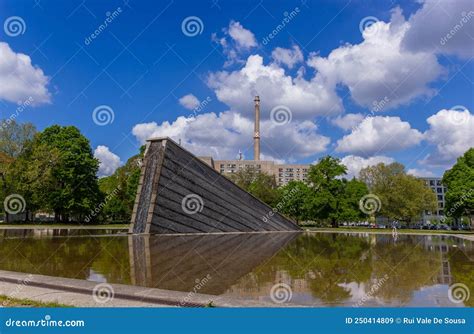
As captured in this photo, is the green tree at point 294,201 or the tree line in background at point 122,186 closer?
the tree line in background at point 122,186


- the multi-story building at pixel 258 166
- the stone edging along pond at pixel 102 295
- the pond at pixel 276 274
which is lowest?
the stone edging along pond at pixel 102 295

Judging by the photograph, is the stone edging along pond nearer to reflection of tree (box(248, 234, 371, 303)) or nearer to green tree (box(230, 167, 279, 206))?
reflection of tree (box(248, 234, 371, 303))

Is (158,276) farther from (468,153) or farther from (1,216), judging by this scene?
(1,216)

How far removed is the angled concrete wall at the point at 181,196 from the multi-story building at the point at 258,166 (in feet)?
162

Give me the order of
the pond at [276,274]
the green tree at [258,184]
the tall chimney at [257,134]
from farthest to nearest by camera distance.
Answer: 1. the tall chimney at [257,134]
2. the green tree at [258,184]
3. the pond at [276,274]

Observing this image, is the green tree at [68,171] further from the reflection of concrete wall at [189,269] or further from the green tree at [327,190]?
the reflection of concrete wall at [189,269]

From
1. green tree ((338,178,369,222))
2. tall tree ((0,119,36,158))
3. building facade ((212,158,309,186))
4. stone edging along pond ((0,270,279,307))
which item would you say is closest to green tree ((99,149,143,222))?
tall tree ((0,119,36,158))

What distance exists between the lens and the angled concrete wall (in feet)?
71.6

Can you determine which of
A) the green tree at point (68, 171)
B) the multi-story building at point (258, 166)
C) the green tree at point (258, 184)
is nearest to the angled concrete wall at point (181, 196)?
the green tree at point (68, 171)

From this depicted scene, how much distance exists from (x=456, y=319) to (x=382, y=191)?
5053 cm

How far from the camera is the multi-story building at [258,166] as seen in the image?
94625 millimetres

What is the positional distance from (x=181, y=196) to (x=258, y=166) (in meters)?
74.8

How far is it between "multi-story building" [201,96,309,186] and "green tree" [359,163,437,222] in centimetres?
3040

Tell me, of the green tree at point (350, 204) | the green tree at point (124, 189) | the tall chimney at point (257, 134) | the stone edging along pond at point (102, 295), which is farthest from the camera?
the tall chimney at point (257, 134)
